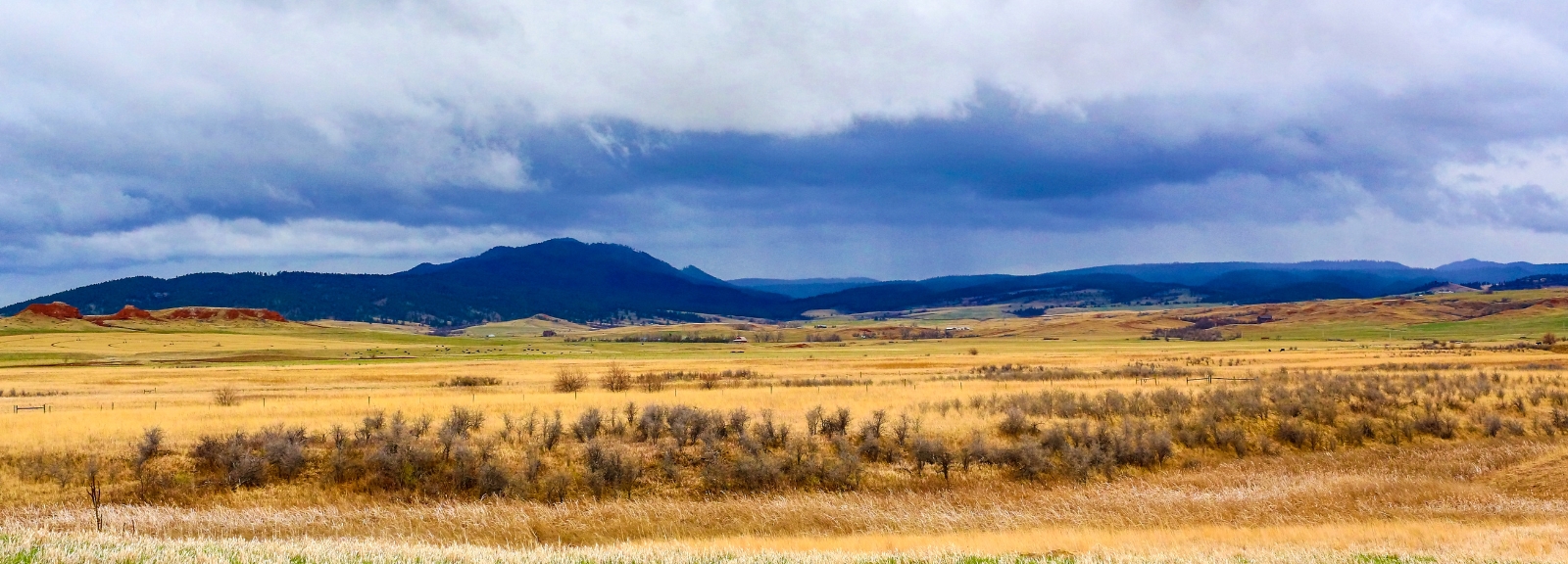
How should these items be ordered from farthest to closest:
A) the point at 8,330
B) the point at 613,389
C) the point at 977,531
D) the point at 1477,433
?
the point at 8,330
the point at 613,389
the point at 1477,433
the point at 977,531

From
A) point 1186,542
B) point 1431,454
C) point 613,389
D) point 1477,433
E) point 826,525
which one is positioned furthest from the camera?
point 613,389

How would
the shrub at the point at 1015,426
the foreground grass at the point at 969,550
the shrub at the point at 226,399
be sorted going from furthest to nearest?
the shrub at the point at 226,399, the shrub at the point at 1015,426, the foreground grass at the point at 969,550

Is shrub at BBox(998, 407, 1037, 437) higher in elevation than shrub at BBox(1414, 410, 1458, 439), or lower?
higher

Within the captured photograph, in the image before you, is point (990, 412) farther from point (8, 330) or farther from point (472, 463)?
point (8, 330)

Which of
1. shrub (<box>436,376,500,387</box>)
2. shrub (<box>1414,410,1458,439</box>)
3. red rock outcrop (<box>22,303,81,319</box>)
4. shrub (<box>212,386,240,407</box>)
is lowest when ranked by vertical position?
shrub (<box>1414,410,1458,439</box>)

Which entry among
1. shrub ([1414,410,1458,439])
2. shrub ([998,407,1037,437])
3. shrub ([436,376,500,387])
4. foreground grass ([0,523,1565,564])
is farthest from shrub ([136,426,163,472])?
shrub ([1414,410,1458,439])

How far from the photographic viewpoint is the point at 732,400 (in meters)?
39.2

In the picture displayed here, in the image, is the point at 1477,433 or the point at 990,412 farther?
the point at 990,412

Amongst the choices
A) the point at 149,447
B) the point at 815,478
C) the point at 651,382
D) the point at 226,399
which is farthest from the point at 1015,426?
the point at 226,399

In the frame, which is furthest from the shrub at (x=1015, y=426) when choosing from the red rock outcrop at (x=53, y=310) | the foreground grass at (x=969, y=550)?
the red rock outcrop at (x=53, y=310)

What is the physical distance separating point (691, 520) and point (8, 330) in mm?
182091

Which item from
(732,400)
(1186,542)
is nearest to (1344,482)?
(1186,542)

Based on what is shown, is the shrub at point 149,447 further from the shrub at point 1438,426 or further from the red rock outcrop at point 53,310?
the red rock outcrop at point 53,310

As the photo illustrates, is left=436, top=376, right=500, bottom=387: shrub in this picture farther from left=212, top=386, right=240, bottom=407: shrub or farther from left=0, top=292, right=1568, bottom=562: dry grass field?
left=0, top=292, right=1568, bottom=562: dry grass field
